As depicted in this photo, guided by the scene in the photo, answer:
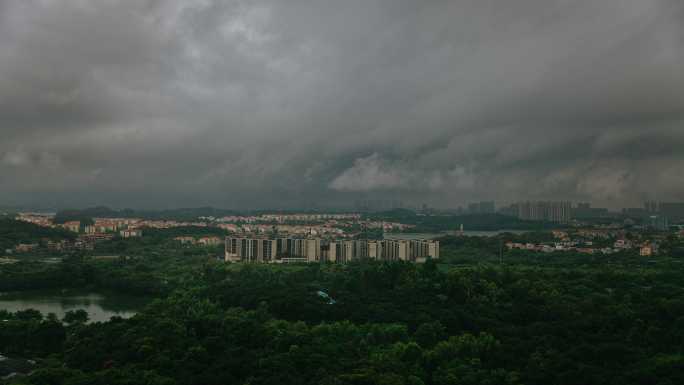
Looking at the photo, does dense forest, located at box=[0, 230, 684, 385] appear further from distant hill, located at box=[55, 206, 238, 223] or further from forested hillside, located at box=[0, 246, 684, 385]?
distant hill, located at box=[55, 206, 238, 223]

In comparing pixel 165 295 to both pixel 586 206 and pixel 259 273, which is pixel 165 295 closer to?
pixel 259 273

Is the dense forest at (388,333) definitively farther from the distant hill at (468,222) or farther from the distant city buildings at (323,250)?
the distant hill at (468,222)

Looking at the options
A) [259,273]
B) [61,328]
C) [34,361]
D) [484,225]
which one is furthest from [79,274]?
[484,225]

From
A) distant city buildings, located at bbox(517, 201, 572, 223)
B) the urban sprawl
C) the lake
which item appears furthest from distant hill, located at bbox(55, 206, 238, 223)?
the lake

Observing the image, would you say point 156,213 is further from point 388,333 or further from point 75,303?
point 388,333

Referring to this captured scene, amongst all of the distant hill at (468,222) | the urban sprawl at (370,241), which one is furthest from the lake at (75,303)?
the distant hill at (468,222)

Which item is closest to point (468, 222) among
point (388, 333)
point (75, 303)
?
point (75, 303)
